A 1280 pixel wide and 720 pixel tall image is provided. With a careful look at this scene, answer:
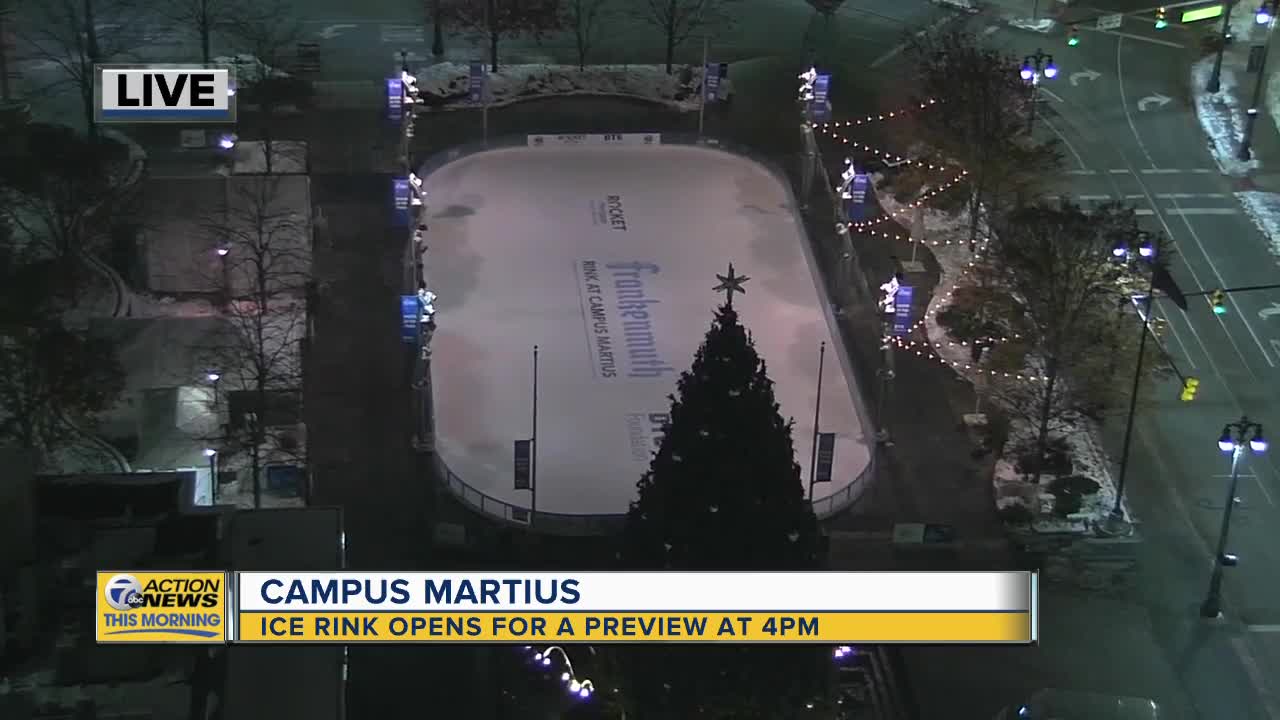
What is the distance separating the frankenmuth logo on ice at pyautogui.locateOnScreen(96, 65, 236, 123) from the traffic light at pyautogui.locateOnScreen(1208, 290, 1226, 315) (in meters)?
36.9

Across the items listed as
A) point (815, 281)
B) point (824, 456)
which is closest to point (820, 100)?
point (815, 281)

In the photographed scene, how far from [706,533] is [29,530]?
16.3 m

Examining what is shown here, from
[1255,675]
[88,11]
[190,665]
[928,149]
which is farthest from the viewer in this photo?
[88,11]

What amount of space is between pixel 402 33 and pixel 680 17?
12188mm

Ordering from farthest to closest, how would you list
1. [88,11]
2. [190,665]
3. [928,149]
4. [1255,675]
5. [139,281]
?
[88,11] < [928,149] < [139,281] < [1255,675] < [190,665]

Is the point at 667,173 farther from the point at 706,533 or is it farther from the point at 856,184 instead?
the point at 706,533

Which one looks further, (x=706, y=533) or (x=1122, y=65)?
(x=1122, y=65)

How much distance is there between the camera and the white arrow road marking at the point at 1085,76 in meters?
99.2

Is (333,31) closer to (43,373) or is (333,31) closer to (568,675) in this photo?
(43,373)

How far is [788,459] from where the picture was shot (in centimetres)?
5722

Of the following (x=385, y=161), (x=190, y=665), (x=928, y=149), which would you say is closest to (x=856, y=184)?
(x=928, y=149)

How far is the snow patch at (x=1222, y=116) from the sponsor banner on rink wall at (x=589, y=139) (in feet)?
74.5

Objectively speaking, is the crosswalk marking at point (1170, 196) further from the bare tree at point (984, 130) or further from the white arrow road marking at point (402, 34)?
the white arrow road marking at point (402, 34)

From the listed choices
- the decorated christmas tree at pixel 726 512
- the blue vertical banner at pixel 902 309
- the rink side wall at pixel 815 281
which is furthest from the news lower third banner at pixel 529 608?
the blue vertical banner at pixel 902 309
